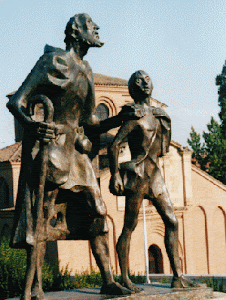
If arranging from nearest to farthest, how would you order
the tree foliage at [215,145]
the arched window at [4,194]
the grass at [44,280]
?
1. the grass at [44,280]
2. the arched window at [4,194]
3. the tree foliage at [215,145]

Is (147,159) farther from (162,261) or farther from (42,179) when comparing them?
(162,261)

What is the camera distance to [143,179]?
5.77m

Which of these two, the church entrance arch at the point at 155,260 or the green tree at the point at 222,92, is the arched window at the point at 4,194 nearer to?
the church entrance arch at the point at 155,260

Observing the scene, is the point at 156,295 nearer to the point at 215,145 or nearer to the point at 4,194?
the point at 4,194

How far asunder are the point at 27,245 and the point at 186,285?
1.83 m

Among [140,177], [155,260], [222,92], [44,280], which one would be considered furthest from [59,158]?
[222,92]

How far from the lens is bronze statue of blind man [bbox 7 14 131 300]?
4.89 metres

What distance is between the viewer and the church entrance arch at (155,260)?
95.7 feet

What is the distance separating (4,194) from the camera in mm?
31203

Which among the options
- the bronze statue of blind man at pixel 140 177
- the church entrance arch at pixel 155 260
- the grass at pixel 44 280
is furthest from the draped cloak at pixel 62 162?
the church entrance arch at pixel 155 260

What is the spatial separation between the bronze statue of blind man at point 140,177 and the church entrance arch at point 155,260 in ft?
78.2

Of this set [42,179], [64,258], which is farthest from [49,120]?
[64,258]

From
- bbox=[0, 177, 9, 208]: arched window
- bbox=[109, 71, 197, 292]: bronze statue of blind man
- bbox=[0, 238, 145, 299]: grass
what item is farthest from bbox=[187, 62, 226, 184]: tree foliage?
bbox=[109, 71, 197, 292]: bronze statue of blind man

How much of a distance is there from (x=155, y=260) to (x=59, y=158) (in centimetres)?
2543
